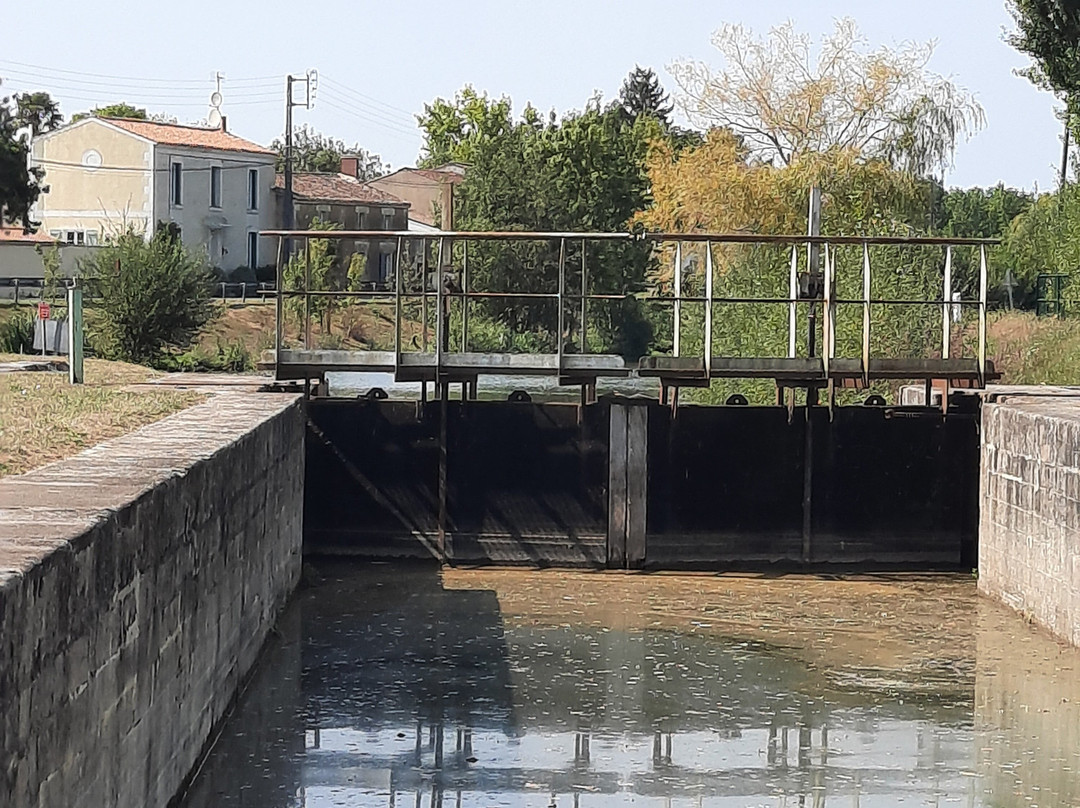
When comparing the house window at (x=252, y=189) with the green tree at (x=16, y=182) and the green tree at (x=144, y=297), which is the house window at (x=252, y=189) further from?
the green tree at (x=144, y=297)

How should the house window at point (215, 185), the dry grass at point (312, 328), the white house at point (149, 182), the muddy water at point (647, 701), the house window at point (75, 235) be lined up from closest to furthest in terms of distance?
the muddy water at point (647, 701) < the dry grass at point (312, 328) < the house window at point (75, 235) < the white house at point (149, 182) < the house window at point (215, 185)

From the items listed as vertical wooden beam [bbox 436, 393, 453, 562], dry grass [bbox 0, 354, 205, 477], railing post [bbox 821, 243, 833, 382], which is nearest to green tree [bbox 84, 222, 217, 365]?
dry grass [bbox 0, 354, 205, 477]

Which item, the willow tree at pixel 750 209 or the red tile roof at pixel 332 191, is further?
the red tile roof at pixel 332 191

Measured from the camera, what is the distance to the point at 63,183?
5284cm

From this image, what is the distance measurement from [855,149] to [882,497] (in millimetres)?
20029

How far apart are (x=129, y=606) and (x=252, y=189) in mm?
50541

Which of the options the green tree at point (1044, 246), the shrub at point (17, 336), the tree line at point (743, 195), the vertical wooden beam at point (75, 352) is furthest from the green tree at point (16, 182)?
the vertical wooden beam at point (75, 352)

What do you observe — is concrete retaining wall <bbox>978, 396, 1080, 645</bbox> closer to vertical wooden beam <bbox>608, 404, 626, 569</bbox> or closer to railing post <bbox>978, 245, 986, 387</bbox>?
railing post <bbox>978, 245, 986, 387</bbox>

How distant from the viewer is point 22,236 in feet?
162

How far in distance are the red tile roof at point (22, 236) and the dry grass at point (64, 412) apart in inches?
1303

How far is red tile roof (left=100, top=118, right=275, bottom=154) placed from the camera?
5200 cm

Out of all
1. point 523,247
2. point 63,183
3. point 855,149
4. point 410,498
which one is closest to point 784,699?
point 410,498

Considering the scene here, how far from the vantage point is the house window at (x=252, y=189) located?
54.9 metres

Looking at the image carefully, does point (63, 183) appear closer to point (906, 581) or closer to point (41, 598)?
point (906, 581)
